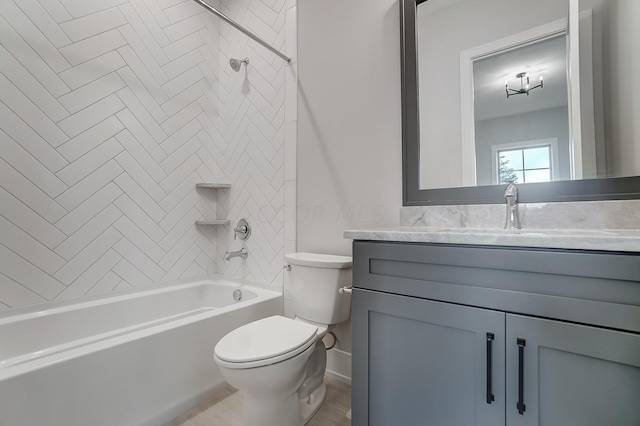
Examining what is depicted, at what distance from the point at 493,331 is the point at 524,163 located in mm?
780

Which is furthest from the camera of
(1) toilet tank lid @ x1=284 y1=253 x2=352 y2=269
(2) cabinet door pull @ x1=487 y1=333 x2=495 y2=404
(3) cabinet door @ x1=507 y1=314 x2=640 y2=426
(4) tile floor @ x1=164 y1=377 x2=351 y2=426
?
(1) toilet tank lid @ x1=284 y1=253 x2=352 y2=269

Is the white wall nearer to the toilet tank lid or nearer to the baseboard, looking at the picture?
the baseboard

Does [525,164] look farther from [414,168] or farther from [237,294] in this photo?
[237,294]

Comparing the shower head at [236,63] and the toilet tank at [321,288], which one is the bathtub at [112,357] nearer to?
the toilet tank at [321,288]

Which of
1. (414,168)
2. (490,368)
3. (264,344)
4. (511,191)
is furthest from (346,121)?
(490,368)

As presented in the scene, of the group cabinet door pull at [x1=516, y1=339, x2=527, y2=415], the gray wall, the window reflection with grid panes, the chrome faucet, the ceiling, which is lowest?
cabinet door pull at [x1=516, y1=339, x2=527, y2=415]

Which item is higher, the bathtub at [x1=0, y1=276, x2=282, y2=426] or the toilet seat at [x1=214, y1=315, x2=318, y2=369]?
the toilet seat at [x1=214, y1=315, x2=318, y2=369]

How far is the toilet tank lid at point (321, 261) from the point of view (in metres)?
1.47

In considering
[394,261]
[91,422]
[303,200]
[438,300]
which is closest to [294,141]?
[303,200]

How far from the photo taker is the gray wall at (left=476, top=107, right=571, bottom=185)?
1.13 m

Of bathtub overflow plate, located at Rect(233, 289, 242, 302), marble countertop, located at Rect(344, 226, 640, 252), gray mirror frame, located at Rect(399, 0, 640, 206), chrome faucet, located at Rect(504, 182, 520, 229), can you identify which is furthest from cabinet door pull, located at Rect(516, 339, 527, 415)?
bathtub overflow plate, located at Rect(233, 289, 242, 302)

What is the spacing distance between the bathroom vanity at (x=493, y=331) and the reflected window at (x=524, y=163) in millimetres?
564

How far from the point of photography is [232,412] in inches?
55.9

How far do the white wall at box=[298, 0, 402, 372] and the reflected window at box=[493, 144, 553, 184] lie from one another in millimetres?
459
